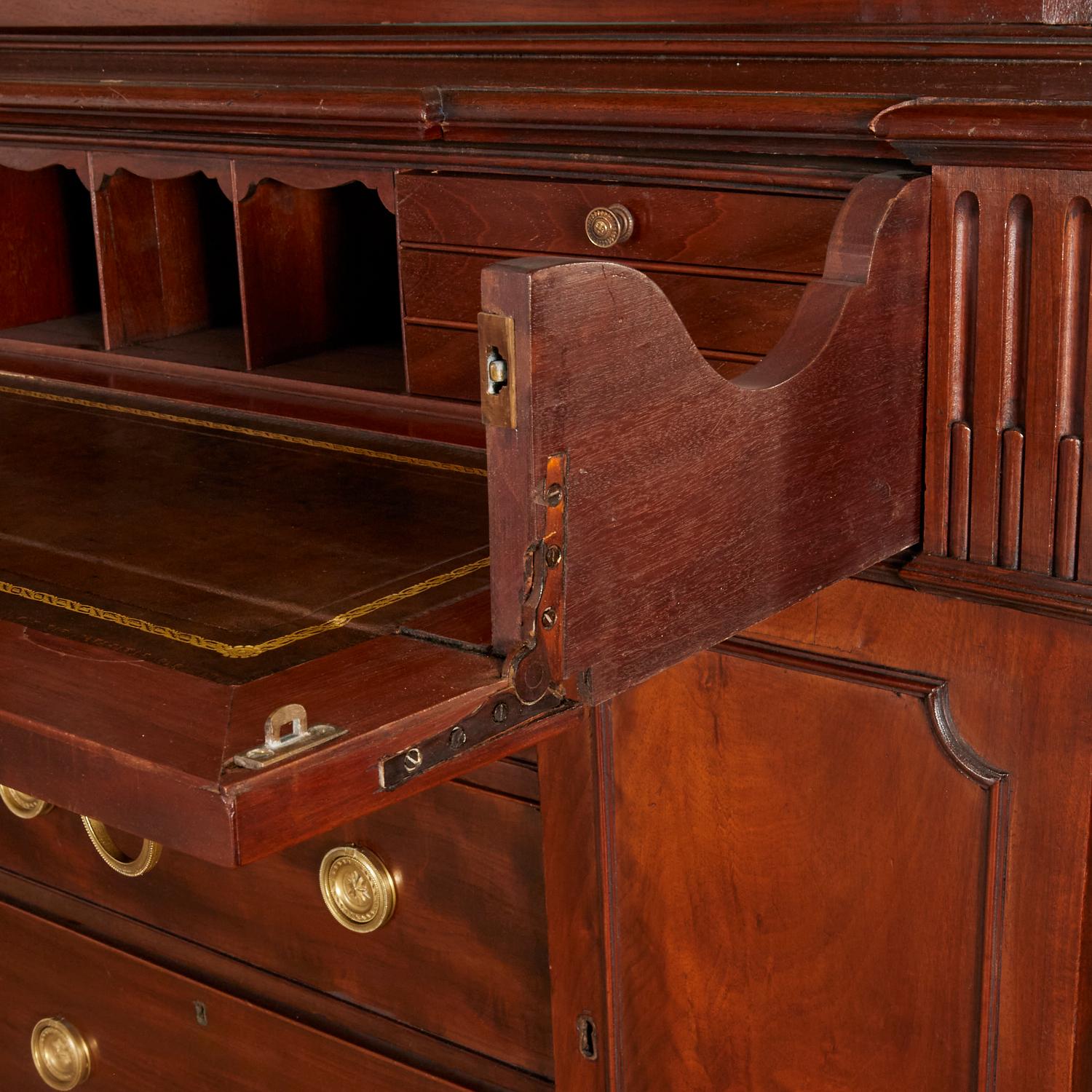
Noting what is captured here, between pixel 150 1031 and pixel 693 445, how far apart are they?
133cm

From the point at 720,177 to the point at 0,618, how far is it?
0.65 m

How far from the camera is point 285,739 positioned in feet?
2.95

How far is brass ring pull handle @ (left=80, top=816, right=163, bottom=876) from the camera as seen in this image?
5.86 ft

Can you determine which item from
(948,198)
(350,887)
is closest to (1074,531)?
(948,198)

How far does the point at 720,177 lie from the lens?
1.31 metres

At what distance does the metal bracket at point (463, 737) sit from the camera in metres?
0.93

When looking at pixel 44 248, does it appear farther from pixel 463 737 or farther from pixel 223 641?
pixel 463 737

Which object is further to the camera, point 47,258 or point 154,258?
point 47,258

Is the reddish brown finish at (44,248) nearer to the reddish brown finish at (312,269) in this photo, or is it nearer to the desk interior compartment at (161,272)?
the desk interior compartment at (161,272)

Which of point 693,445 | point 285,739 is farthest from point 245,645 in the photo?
point 693,445

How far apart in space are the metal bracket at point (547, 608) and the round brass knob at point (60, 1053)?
1.39m

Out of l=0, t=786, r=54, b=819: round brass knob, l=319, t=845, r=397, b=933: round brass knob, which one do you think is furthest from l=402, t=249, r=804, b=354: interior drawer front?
l=0, t=786, r=54, b=819: round brass knob

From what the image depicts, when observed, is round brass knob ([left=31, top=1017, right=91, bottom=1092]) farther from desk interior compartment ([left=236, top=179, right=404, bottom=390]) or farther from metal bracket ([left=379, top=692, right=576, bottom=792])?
metal bracket ([left=379, top=692, right=576, bottom=792])

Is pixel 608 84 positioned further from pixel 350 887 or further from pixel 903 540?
pixel 350 887
